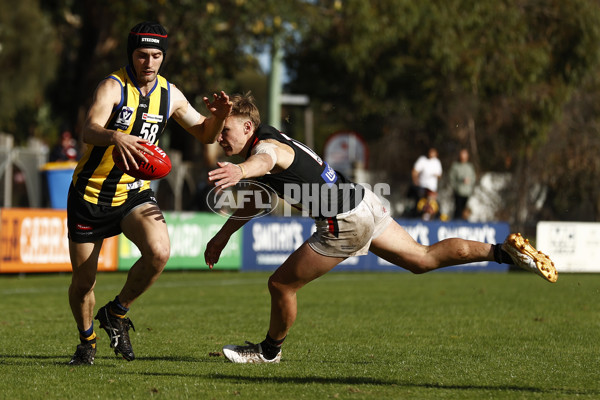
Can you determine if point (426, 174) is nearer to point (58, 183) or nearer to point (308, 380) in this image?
point (58, 183)

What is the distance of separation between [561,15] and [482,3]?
2123 mm

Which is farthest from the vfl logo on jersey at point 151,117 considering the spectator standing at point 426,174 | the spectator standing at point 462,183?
the spectator standing at point 462,183

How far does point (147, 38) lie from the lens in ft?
22.9

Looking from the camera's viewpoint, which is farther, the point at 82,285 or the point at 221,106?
the point at 82,285

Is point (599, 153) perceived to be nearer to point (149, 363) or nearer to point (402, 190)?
point (402, 190)

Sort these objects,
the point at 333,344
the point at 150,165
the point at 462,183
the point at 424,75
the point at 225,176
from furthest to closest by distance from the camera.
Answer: the point at 424,75
the point at 462,183
the point at 333,344
the point at 150,165
the point at 225,176

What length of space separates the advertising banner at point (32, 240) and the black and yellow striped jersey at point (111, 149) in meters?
8.80

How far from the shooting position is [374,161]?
3047 centimetres

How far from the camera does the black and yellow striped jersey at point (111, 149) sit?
7.02 meters

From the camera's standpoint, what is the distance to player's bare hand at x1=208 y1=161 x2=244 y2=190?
5.71 m

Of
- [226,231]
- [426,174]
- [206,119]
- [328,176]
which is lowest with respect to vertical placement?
[226,231]

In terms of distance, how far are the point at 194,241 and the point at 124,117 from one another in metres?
10.8

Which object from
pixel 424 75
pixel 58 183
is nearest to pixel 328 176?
pixel 58 183

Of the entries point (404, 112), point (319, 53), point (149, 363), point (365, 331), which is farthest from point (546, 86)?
point (149, 363)
